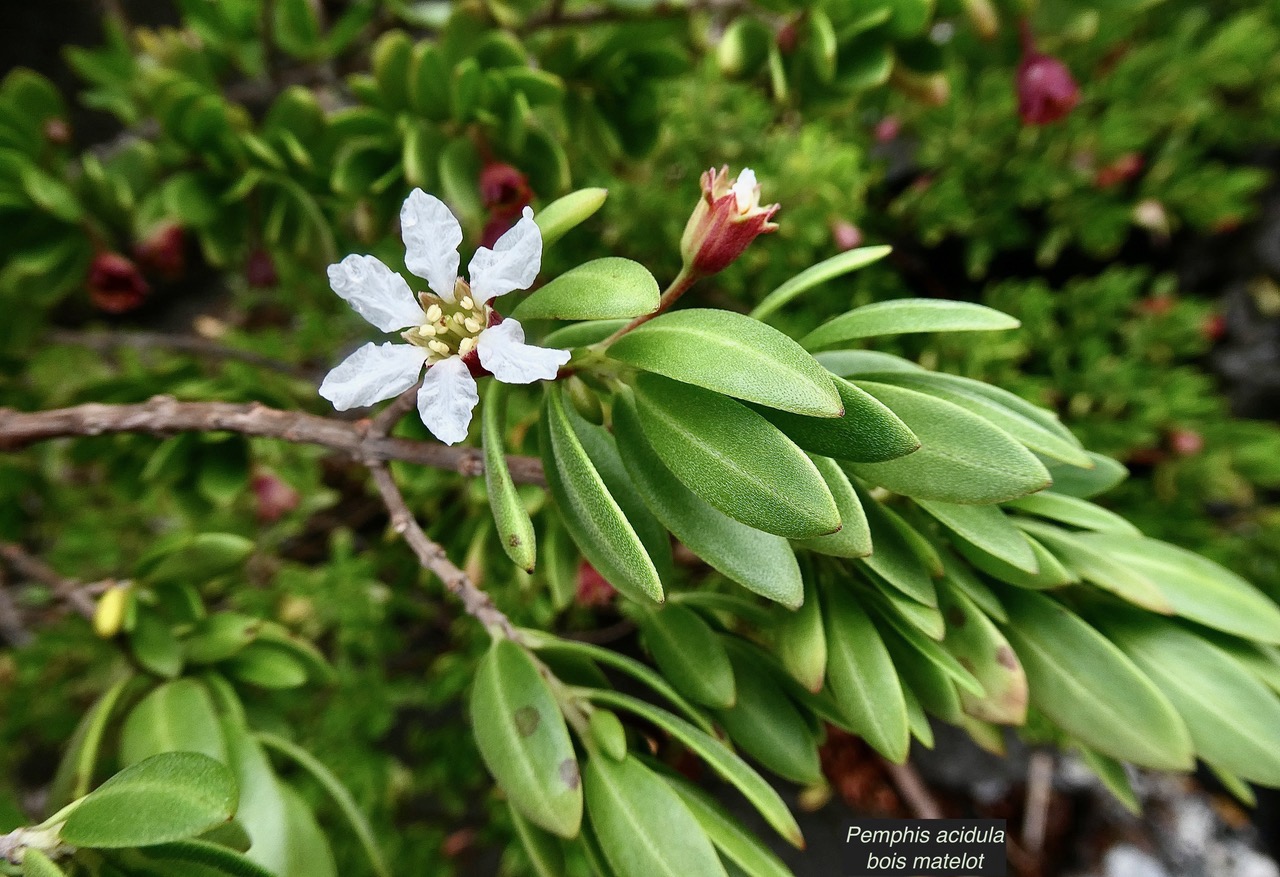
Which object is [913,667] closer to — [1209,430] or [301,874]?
[301,874]

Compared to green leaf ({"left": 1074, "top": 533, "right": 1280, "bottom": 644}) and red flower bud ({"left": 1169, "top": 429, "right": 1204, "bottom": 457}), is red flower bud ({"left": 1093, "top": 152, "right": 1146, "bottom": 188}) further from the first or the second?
green leaf ({"left": 1074, "top": 533, "right": 1280, "bottom": 644})

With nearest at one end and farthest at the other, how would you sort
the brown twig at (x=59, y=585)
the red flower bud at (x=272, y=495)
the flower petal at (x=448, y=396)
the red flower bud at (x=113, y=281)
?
the flower petal at (x=448, y=396), the brown twig at (x=59, y=585), the red flower bud at (x=113, y=281), the red flower bud at (x=272, y=495)

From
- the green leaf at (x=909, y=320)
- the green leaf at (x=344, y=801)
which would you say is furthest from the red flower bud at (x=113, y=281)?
the green leaf at (x=909, y=320)

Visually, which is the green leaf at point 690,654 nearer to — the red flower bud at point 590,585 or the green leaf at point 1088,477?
the red flower bud at point 590,585

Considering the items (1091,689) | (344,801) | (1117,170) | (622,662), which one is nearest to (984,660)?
(1091,689)

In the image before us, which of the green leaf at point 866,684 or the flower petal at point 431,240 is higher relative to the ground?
the flower petal at point 431,240
